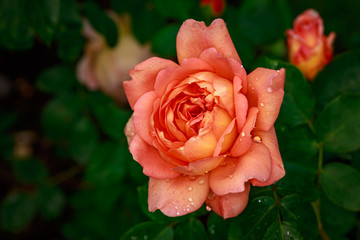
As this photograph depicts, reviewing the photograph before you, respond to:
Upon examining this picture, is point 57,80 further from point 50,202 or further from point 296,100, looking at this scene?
point 296,100

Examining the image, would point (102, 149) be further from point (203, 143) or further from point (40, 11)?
point (203, 143)

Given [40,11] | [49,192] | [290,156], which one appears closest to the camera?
[290,156]

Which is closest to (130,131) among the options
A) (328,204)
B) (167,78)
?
(167,78)

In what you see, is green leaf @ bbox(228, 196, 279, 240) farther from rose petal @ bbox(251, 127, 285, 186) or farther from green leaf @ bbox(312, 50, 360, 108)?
green leaf @ bbox(312, 50, 360, 108)

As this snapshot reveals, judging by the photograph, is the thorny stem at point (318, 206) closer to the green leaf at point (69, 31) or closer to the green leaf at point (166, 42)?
the green leaf at point (166, 42)

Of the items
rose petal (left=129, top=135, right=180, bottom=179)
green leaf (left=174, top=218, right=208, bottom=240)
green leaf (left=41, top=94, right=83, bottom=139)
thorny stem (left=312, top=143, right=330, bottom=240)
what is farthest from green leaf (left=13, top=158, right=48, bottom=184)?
thorny stem (left=312, top=143, right=330, bottom=240)


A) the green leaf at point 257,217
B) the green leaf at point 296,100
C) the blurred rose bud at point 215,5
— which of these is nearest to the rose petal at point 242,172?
the green leaf at point 257,217
